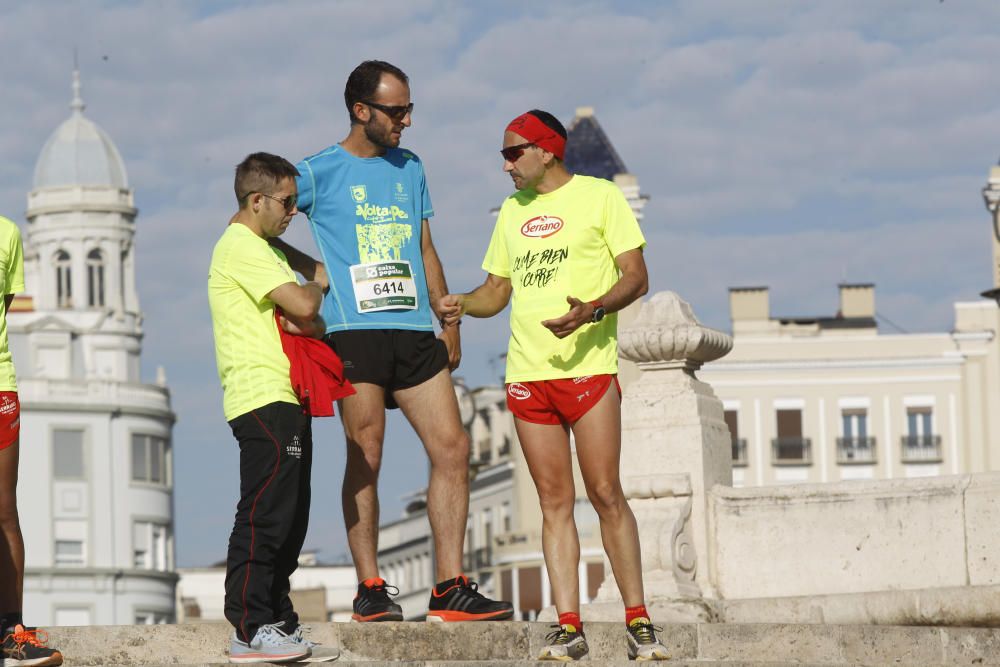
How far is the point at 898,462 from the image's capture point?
236 ft

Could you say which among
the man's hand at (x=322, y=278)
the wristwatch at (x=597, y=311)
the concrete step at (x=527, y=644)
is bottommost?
the concrete step at (x=527, y=644)

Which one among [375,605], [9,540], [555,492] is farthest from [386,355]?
[9,540]

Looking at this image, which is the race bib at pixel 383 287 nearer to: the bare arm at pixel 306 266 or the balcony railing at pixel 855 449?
the bare arm at pixel 306 266

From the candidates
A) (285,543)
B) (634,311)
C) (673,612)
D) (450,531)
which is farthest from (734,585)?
(634,311)

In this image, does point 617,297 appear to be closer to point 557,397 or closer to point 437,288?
point 557,397

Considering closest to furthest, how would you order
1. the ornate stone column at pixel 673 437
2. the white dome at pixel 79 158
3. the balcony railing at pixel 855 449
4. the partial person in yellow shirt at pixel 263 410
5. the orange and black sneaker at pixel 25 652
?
1. the orange and black sneaker at pixel 25 652
2. the partial person in yellow shirt at pixel 263 410
3. the ornate stone column at pixel 673 437
4. the balcony railing at pixel 855 449
5. the white dome at pixel 79 158

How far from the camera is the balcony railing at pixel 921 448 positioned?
71688mm

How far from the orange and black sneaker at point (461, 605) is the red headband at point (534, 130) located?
178 cm

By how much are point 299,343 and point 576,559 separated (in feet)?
4.88

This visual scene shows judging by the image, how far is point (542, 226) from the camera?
30.2 feet

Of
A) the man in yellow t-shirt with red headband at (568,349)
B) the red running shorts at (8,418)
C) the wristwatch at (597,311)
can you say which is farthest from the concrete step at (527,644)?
the wristwatch at (597,311)

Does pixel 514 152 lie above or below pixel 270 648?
above

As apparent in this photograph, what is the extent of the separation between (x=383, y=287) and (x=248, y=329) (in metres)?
0.85

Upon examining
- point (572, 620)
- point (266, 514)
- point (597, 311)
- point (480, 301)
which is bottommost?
point (572, 620)
